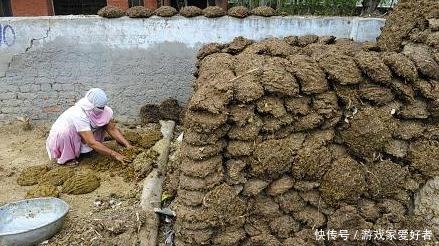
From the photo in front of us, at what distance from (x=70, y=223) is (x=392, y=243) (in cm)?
290

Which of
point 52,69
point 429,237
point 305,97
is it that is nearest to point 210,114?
point 305,97

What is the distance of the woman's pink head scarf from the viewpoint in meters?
4.83

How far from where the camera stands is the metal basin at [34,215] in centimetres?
374

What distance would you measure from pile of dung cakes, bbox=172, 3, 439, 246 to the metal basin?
115cm

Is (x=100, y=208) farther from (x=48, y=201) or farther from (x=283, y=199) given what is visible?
(x=283, y=199)

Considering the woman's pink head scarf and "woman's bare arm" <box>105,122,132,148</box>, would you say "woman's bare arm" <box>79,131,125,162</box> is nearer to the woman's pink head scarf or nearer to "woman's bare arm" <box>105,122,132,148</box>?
the woman's pink head scarf

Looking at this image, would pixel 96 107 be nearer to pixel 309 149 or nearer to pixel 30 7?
pixel 309 149

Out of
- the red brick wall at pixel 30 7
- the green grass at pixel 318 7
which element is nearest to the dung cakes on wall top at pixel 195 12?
the green grass at pixel 318 7

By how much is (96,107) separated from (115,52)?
1.30m

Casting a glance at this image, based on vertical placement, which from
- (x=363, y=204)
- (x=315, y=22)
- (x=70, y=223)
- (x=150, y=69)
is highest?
(x=315, y=22)

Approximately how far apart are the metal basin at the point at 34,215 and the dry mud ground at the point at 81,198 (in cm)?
12

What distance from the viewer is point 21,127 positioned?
6199 mm

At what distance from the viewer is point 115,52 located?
19.4 feet

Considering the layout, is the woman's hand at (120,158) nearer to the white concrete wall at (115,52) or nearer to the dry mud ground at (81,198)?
the dry mud ground at (81,198)
